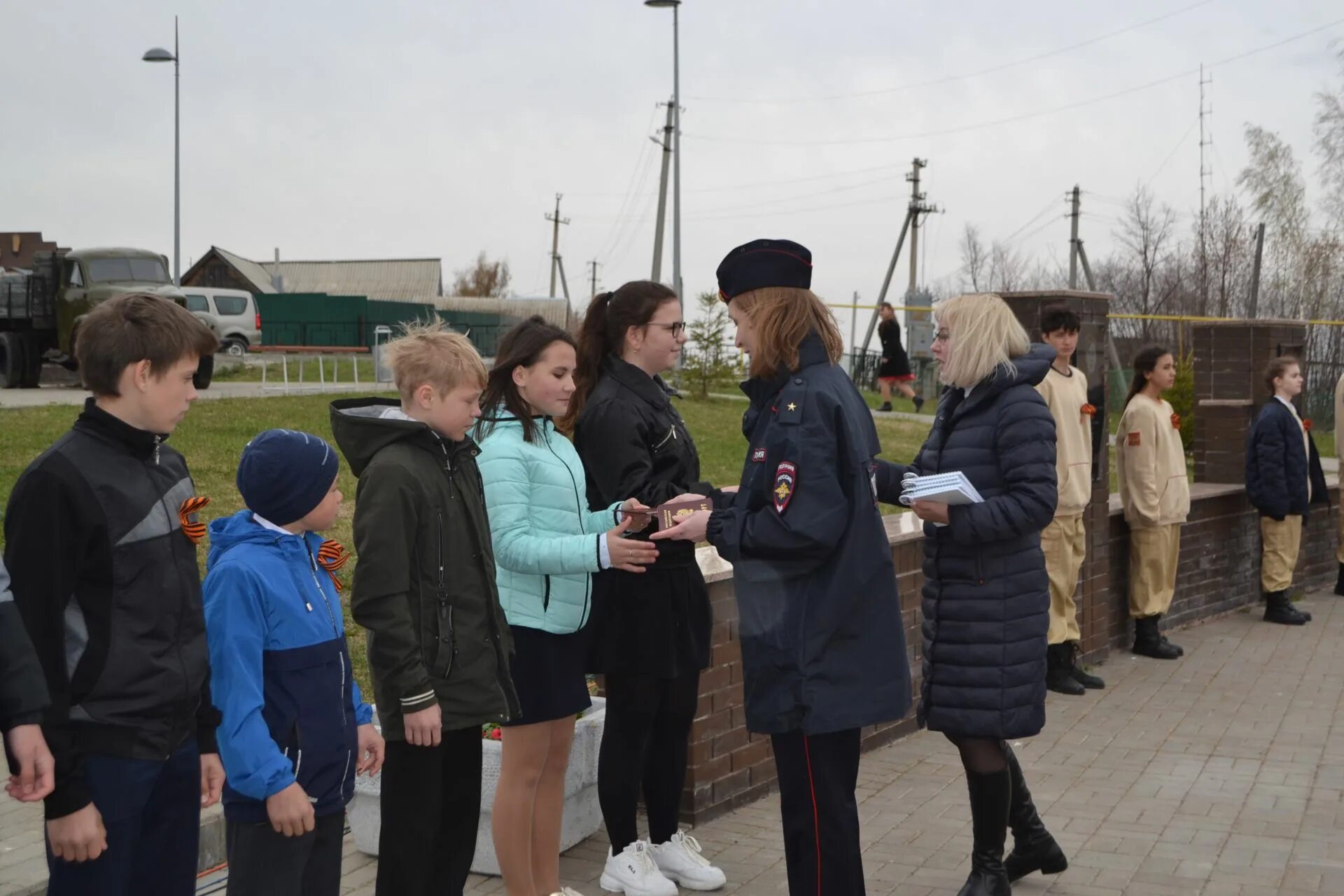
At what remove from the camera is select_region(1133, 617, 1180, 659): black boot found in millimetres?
9133

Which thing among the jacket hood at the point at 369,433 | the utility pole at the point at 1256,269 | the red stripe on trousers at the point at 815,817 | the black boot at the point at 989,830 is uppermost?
the utility pole at the point at 1256,269

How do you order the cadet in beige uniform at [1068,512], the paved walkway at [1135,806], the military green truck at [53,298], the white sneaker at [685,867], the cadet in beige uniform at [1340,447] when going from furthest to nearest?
the military green truck at [53,298] < the cadet in beige uniform at [1340,447] < the cadet in beige uniform at [1068,512] < the paved walkway at [1135,806] < the white sneaker at [685,867]

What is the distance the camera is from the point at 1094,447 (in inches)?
347

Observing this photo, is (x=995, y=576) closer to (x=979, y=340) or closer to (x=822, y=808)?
(x=979, y=340)

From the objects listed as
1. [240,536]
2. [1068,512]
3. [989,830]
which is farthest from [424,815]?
[1068,512]

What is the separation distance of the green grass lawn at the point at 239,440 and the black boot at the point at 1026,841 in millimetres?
3153

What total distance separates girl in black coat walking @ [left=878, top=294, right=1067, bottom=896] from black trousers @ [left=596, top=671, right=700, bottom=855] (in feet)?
2.66

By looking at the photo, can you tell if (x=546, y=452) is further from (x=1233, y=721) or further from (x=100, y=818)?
(x=1233, y=721)

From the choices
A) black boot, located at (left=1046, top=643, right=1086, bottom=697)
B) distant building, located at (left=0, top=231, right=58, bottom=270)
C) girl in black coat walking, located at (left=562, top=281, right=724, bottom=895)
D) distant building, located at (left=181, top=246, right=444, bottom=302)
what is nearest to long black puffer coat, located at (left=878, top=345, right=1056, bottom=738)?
girl in black coat walking, located at (left=562, top=281, right=724, bottom=895)

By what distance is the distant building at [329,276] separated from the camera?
66.9 metres

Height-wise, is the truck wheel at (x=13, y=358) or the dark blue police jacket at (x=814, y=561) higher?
the truck wheel at (x=13, y=358)

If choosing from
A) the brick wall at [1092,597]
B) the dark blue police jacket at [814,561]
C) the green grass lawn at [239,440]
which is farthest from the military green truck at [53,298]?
the dark blue police jacket at [814,561]

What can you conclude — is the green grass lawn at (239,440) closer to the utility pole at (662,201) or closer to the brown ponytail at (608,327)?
the brown ponytail at (608,327)

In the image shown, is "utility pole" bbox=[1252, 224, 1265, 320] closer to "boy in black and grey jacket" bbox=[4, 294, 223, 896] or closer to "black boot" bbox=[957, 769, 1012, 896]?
"black boot" bbox=[957, 769, 1012, 896]
